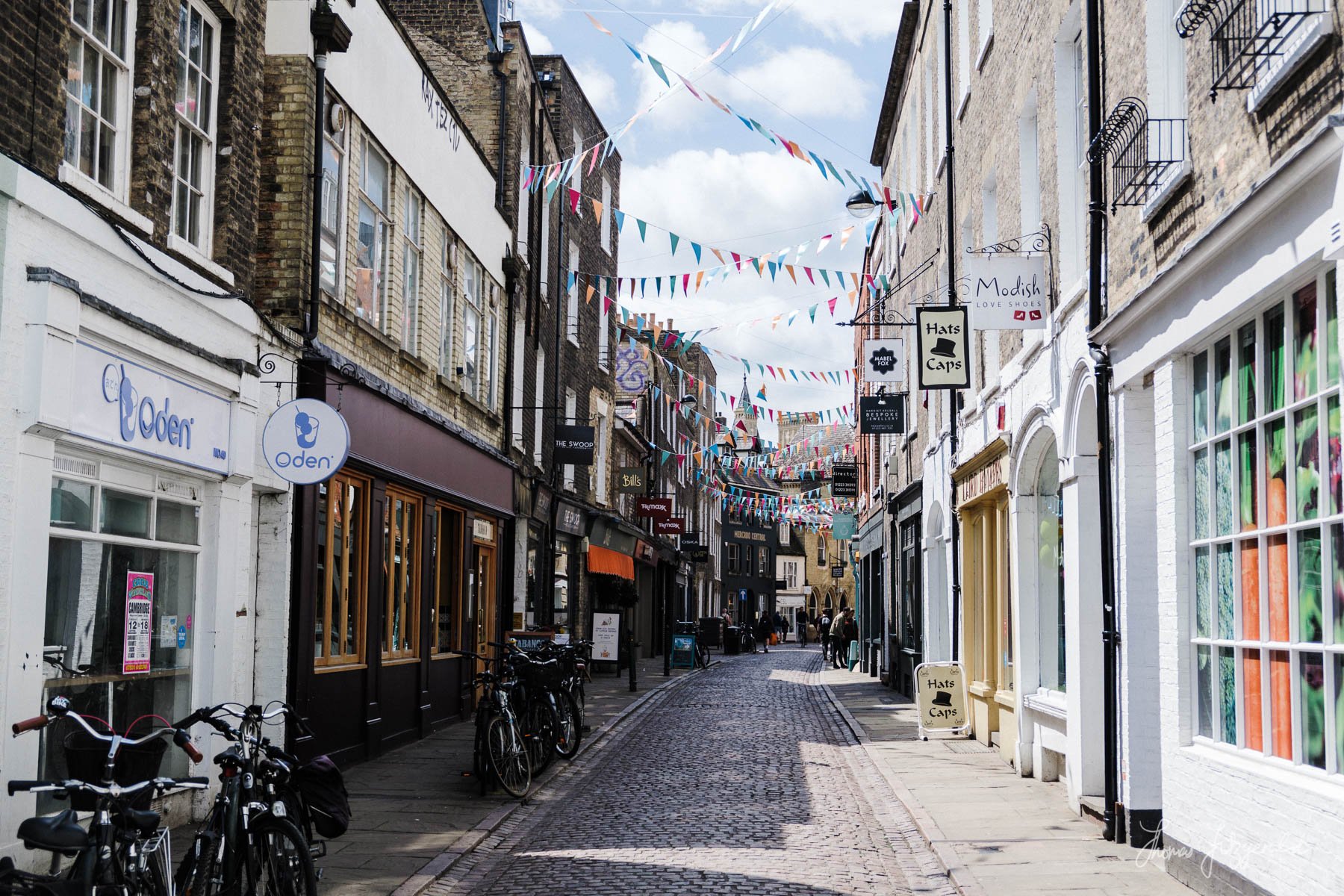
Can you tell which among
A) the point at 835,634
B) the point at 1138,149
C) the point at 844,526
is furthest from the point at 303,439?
the point at 844,526

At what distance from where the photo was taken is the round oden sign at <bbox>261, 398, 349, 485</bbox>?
10070 millimetres

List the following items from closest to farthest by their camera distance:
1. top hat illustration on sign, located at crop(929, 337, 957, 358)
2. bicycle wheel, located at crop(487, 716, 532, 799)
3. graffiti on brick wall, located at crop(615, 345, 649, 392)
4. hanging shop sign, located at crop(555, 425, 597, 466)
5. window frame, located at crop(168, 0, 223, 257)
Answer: window frame, located at crop(168, 0, 223, 257)
bicycle wheel, located at crop(487, 716, 532, 799)
top hat illustration on sign, located at crop(929, 337, 957, 358)
hanging shop sign, located at crop(555, 425, 597, 466)
graffiti on brick wall, located at crop(615, 345, 649, 392)

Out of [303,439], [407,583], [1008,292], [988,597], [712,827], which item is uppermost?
[1008,292]

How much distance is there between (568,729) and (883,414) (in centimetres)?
941

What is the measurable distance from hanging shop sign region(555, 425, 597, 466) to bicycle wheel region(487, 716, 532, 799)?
518 inches

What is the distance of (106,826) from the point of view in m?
5.22

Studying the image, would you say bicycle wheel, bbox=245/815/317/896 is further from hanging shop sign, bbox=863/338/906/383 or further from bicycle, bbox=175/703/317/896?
hanging shop sign, bbox=863/338/906/383

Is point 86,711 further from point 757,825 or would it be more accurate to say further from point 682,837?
point 757,825

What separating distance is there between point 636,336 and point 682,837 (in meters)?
32.6

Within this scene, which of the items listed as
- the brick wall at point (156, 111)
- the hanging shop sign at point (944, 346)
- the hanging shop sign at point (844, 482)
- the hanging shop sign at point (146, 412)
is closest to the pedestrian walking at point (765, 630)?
the hanging shop sign at point (844, 482)

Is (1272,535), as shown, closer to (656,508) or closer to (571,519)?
(571,519)

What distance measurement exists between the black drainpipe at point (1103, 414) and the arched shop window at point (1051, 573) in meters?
2.43

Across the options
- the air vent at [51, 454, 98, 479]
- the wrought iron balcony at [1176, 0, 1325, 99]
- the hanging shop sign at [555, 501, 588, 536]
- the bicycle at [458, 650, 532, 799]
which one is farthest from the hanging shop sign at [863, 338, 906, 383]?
the air vent at [51, 454, 98, 479]

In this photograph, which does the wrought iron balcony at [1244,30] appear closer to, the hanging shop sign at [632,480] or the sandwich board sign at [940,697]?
the sandwich board sign at [940,697]
